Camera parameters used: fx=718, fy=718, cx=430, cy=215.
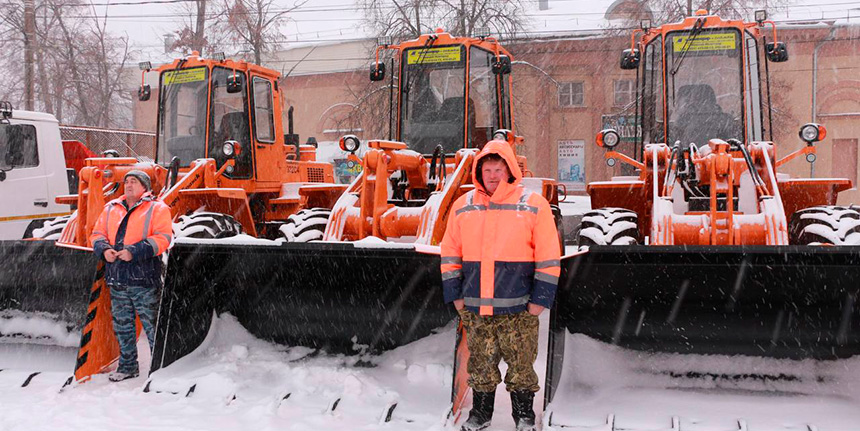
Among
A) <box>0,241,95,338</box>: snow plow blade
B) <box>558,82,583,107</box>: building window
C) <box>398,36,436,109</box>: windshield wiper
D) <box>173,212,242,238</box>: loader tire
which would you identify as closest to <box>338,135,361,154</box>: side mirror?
<box>398,36,436,109</box>: windshield wiper

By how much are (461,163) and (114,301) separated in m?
2.85

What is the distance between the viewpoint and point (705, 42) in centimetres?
677

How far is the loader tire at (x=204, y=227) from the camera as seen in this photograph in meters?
6.80

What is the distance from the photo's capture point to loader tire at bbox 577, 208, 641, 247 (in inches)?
216

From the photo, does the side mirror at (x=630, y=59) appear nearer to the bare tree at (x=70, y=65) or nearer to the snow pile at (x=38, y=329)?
the snow pile at (x=38, y=329)

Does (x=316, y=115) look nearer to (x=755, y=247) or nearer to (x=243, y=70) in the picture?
(x=243, y=70)

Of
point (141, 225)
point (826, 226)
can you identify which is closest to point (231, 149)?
point (141, 225)

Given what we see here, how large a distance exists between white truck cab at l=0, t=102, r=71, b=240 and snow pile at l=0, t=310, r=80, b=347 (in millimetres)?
3935

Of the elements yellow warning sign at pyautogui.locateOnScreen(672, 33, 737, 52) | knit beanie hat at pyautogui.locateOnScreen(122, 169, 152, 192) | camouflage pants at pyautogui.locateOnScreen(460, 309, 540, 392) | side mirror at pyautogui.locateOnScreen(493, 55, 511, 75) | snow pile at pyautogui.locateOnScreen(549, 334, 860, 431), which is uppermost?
yellow warning sign at pyautogui.locateOnScreen(672, 33, 737, 52)

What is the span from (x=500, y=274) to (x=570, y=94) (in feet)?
78.0

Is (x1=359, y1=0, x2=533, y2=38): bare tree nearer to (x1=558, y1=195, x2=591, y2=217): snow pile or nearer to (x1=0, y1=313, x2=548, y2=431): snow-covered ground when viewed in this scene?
(x1=558, y1=195, x2=591, y2=217): snow pile

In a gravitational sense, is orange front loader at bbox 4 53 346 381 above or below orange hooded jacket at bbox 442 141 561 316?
above

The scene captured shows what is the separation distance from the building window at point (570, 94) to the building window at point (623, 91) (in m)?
1.34

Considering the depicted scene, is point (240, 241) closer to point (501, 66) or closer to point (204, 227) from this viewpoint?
point (204, 227)
